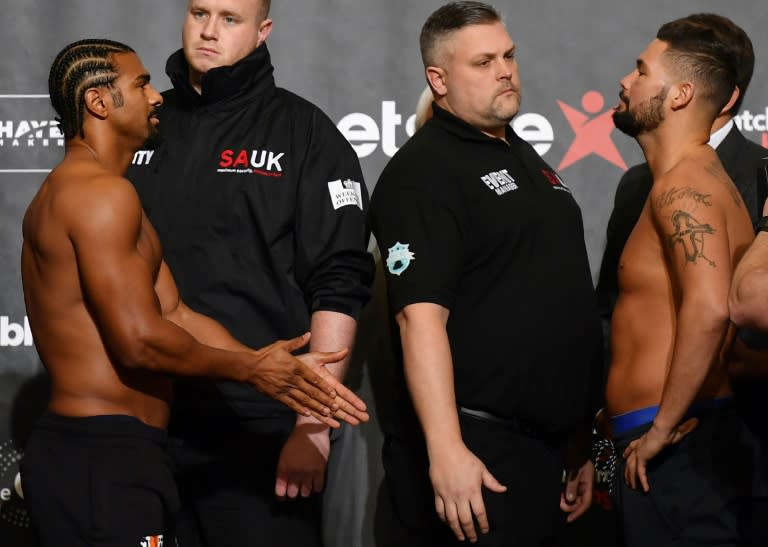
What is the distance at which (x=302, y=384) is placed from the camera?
1.97 m

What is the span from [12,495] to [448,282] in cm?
148

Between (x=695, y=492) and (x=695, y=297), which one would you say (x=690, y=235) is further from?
(x=695, y=492)

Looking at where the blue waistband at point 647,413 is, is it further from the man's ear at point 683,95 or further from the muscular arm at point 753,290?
the man's ear at point 683,95

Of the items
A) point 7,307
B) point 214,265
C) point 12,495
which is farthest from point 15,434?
point 214,265

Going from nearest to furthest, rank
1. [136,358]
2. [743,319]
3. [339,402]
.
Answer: [743,319], [136,358], [339,402]

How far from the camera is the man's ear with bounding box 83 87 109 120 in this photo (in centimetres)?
205

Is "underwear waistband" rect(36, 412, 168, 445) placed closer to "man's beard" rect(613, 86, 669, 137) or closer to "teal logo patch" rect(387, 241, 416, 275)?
"teal logo patch" rect(387, 241, 416, 275)

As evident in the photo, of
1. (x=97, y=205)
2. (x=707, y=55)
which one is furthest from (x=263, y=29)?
(x=707, y=55)

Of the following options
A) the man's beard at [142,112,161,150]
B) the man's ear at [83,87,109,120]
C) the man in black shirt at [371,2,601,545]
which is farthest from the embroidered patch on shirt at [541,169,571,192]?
the man's ear at [83,87,109,120]

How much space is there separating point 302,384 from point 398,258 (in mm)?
346

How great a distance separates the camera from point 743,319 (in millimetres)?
1639

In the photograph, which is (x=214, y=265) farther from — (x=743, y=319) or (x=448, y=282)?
(x=743, y=319)

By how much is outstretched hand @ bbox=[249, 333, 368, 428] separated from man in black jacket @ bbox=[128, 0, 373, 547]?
9.9 inches

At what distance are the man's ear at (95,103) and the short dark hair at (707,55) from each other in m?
1.21
